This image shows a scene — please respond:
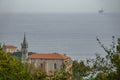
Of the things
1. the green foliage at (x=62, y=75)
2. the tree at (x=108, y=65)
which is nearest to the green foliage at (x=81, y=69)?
the tree at (x=108, y=65)

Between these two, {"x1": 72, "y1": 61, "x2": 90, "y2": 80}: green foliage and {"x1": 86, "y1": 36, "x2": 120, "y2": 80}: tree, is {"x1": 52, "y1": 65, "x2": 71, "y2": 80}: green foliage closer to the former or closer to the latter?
{"x1": 72, "y1": 61, "x2": 90, "y2": 80}: green foliage

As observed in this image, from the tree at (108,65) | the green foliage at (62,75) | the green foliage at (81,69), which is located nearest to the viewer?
the tree at (108,65)

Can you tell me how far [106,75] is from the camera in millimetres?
2863

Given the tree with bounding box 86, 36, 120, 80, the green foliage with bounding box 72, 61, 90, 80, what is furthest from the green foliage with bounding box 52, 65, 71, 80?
the tree with bounding box 86, 36, 120, 80

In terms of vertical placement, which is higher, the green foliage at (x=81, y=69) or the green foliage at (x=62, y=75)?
the green foliage at (x=81, y=69)

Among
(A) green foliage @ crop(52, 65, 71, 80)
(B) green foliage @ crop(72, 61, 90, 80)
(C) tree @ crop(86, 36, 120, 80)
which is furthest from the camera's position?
(A) green foliage @ crop(52, 65, 71, 80)

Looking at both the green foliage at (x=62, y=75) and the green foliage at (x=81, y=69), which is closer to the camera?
the green foliage at (x=81, y=69)

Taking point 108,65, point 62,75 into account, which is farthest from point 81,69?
point 62,75

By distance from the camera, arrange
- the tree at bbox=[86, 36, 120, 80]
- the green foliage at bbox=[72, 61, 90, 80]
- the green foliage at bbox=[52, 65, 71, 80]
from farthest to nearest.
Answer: the green foliage at bbox=[52, 65, 71, 80] < the green foliage at bbox=[72, 61, 90, 80] < the tree at bbox=[86, 36, 120, 80]

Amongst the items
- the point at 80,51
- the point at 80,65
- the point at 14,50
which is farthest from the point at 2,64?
the point at 80,51

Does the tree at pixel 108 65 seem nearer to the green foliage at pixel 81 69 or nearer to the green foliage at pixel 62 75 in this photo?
the green foliage at pixel 81 69

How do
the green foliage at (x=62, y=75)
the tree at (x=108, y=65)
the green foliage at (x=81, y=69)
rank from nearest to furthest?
the tree at (x=108, y=65), the green foliage at (x=81, y=69), the green foliage at (x=62, y=75)

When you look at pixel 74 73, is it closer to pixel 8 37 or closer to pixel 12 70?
pixel 12 70

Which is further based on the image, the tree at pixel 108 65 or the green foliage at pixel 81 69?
the green foliage at pixel 81 69
